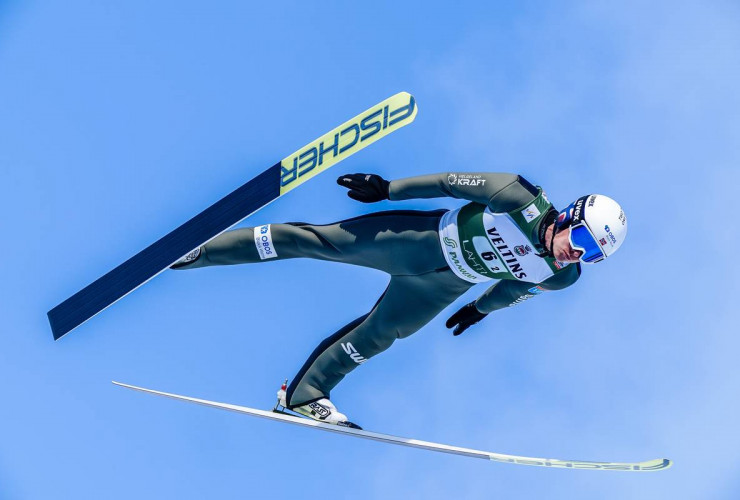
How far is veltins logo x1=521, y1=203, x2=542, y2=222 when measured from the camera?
21.0 ft

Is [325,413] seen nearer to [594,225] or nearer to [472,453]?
[472,453]

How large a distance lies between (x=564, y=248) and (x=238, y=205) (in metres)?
2.37

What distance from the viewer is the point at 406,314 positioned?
289 inches

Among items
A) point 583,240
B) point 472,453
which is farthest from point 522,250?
point 472,453

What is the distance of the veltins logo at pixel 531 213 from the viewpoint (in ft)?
21.0

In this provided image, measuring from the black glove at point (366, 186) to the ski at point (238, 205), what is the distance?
26 cm

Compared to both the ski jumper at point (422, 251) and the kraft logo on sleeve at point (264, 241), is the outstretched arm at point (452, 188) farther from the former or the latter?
the kraft logo on sleeve at point (264, 241)

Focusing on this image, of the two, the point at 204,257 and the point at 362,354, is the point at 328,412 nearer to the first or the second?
the point at 362,354

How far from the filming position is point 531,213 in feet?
21.1

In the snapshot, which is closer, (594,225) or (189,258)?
(594,225)

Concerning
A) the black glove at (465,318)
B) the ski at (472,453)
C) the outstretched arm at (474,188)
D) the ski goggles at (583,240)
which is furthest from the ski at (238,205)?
the black glove at (465,318)

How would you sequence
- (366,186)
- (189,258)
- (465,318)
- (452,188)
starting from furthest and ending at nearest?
1. (465,318)
2. (189,258)
3. (366,186)
4. (452,188)

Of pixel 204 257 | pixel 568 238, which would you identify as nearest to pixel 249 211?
pixel 204 257

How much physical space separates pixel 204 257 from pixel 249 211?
0.72 meters
